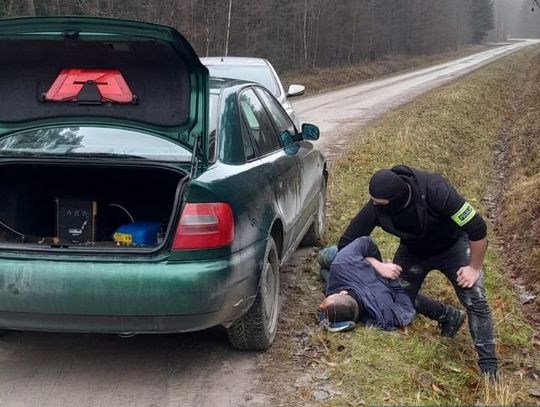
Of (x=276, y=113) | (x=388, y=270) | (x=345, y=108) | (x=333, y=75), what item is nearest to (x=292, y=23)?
(x=333, y=75)

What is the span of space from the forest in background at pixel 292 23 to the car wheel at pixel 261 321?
57.9ft

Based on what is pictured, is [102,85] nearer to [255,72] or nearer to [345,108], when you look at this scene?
[255,72]

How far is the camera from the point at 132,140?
3.70m

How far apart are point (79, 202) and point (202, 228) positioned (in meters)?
1.32

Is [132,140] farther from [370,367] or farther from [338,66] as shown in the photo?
[338,66]

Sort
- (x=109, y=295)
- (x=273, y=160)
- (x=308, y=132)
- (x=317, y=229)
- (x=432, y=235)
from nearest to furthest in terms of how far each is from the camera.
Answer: (x=109, y=295)
(x=432, y=235)
(x=273, y=160)
(x=308, y=132)
(x=317, y=229)

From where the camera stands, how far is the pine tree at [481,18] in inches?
3893

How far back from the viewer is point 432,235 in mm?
4152

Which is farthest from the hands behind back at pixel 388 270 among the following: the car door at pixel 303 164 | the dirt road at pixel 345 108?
the dirt road at pixel 345 108

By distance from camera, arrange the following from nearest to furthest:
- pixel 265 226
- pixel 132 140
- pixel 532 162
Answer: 1. pixel 132 140
2. pixel 265 226
3. pixel 532 162

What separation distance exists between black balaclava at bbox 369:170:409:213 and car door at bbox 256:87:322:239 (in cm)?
135

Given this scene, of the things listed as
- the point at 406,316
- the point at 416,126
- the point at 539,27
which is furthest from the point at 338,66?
the point at 539,27

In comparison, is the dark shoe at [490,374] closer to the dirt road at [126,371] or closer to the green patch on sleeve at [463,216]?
the green patch on sleeve at [463,216]

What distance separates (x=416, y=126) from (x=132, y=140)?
11035mm
